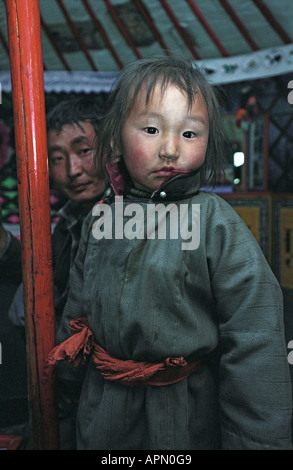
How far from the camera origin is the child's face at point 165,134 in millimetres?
554

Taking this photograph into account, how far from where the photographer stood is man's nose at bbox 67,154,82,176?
0.92 m

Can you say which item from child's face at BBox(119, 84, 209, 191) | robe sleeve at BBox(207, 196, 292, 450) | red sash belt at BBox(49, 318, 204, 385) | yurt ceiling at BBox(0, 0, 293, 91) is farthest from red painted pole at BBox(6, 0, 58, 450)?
yurt ceiling at BBox(0, 0, 293, 91)

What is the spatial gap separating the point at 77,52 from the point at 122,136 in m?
2.23

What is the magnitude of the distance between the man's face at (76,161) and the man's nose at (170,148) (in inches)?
15.6

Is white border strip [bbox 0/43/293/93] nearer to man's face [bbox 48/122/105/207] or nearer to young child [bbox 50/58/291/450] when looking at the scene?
man's face [bbox 48/122/105/207]

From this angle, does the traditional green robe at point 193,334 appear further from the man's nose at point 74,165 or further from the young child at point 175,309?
the man's nose at point 74,165

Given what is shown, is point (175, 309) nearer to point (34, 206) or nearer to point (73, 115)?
point (34, 206)

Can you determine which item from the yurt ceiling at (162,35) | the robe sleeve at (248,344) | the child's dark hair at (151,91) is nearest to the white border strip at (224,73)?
the yurt ceiling at (162,35)

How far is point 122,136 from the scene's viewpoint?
0.61 meters

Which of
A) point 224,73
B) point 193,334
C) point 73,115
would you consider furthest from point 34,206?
point 224,73

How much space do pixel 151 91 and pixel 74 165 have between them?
410 mm
